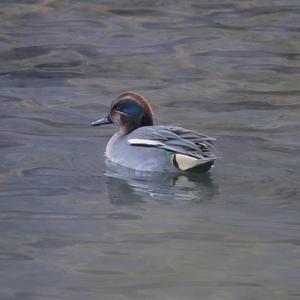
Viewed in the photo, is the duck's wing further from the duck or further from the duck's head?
the duck's head

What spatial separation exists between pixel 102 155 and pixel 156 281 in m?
2.76

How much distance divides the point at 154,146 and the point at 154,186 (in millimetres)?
327

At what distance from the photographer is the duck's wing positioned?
9094mm

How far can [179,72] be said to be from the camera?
12930mm

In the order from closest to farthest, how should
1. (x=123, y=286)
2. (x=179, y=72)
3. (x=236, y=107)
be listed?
(x=123, y=286)
(x=236, y=107)
(x=179, y=72)

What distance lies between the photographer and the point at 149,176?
30.5 ft

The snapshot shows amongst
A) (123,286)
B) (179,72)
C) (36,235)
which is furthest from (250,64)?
(123,286)

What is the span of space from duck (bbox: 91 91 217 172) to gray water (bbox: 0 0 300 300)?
0.12m

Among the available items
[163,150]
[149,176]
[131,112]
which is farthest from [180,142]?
[131,112]

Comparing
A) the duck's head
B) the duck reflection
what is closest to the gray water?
the duck reflection

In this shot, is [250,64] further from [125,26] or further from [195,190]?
[195,190]

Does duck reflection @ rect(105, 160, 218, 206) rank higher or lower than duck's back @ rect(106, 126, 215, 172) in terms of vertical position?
lower

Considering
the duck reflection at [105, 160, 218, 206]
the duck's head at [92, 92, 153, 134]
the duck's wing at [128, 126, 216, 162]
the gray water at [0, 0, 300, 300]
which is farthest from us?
the duck's head at [92, 92, 153, 134]

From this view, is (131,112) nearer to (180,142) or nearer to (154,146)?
(154,146)
